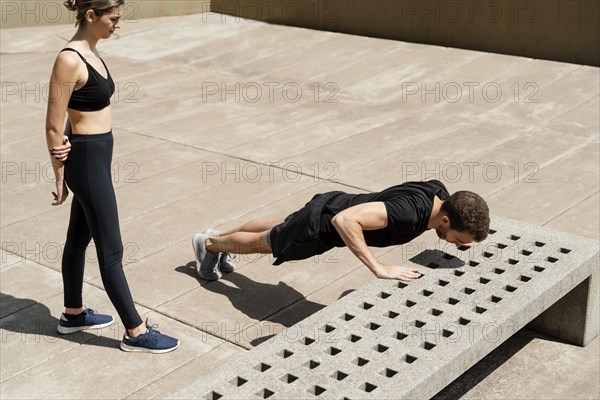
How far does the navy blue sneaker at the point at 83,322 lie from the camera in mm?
5973

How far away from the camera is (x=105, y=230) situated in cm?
539

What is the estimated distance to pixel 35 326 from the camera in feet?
20.1

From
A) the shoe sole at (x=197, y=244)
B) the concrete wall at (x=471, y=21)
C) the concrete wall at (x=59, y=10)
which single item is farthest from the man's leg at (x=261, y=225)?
the concrete wall at (x=59, y=10)

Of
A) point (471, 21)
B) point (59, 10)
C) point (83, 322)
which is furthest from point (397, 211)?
point (59, 10)

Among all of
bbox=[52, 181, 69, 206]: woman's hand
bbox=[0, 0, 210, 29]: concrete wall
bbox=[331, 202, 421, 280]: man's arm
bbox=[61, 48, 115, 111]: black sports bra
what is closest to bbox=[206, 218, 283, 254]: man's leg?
bbox=[331, 202, 421, 280]: man's arm

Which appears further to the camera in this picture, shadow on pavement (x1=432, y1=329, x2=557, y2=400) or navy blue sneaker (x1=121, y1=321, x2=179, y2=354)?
navy blue sneaker (x1=121, y1=321, x2=179, y2=354)

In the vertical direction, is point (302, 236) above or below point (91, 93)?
below

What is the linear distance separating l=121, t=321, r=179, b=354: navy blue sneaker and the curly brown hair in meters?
1.87

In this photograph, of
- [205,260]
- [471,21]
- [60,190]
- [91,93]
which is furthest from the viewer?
[471,21]

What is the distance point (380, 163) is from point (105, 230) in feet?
13.4

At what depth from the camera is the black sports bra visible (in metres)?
5.09

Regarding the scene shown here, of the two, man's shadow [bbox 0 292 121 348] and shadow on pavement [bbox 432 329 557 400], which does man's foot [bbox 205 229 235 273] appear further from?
shadow on pavement [bbox 432 329 557 400]

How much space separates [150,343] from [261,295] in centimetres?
103

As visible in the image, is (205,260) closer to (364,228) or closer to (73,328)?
(73,328)
